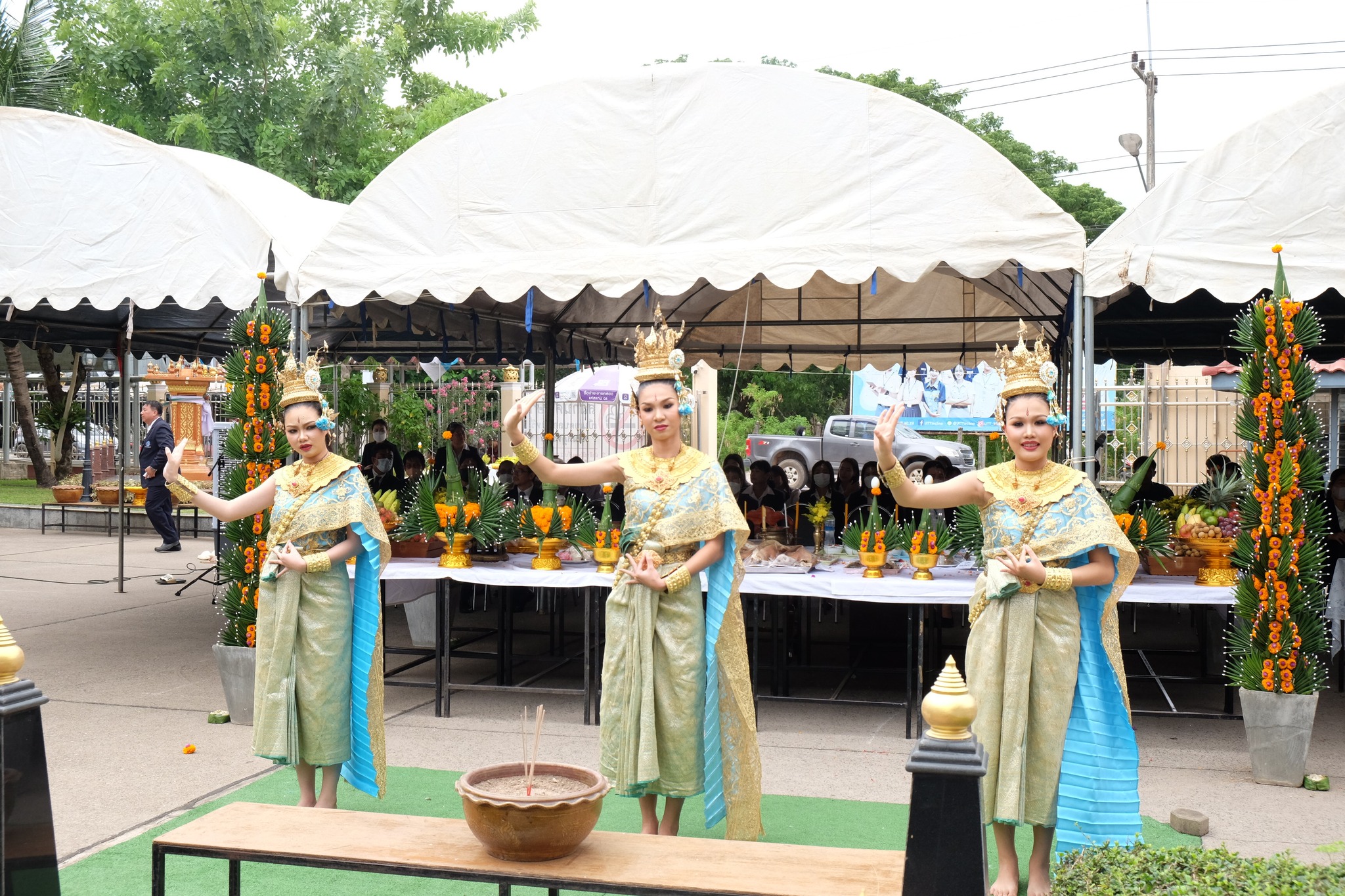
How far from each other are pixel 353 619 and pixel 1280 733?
4.22 m

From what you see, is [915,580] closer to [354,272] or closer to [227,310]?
[354,272]

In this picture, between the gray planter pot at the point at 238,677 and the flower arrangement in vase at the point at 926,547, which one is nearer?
the flower arrangement in vase at the point at 926,547

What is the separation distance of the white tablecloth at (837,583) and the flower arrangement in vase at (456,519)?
0.13m

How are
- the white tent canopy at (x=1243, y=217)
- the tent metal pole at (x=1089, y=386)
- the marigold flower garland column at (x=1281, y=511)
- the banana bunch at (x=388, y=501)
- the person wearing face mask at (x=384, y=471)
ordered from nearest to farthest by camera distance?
1. the marigold flower garland column at (x=1281, y=511)
2. the white tent canopy at (x=1243, y=217)
3. the tent metal pole at (x=1089, y=386)
4. the banana bunch at (x=388, y=501)
5. the person wearing face mask at (x=384, y=471)

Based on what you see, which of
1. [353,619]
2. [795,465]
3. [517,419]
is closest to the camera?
[517,419]

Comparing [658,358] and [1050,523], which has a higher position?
[658,358]

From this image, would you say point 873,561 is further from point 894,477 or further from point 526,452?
point 526,452

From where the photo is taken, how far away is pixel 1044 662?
4.05 metres

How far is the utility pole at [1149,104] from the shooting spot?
2275 centimetres

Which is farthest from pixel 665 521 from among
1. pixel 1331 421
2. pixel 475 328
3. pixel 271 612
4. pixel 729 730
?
pixel 1331 421

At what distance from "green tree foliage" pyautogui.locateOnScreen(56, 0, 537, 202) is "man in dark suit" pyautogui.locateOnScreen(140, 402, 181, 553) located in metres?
7.47

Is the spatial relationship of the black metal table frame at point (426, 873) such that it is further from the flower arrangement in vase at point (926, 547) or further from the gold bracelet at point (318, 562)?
the flower arrangement in vase at point (926, 547)

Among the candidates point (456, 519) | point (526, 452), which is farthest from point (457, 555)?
point (526, 452)

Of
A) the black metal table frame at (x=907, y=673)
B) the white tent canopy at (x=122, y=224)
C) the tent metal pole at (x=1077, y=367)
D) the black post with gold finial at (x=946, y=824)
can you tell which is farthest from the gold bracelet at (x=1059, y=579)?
the white tent canopy at (x=122, y=224)
